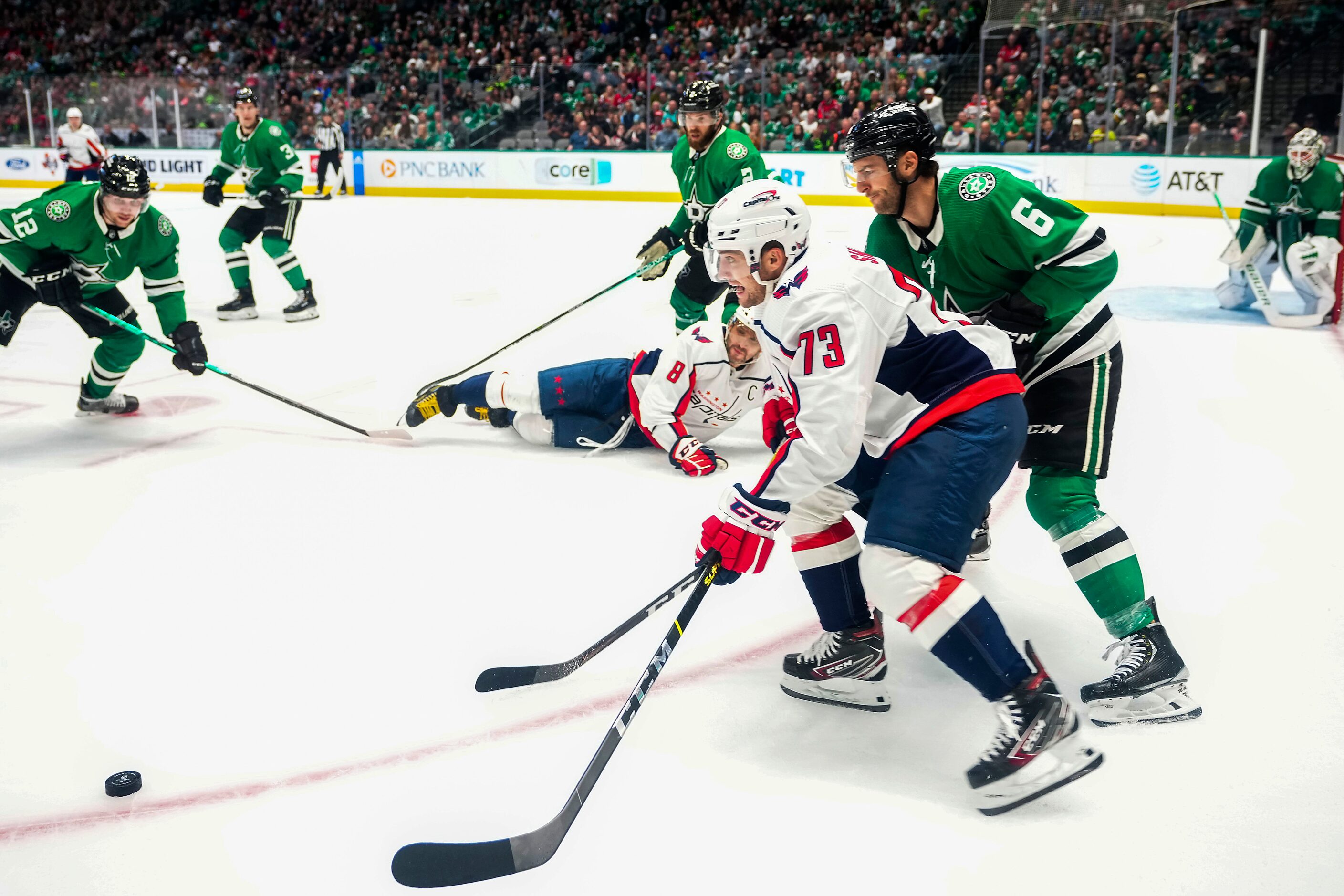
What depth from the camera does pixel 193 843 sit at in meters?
1.75

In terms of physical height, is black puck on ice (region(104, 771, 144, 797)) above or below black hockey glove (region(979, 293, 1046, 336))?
below

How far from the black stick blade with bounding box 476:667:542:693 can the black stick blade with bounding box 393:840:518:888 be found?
0.58 metres

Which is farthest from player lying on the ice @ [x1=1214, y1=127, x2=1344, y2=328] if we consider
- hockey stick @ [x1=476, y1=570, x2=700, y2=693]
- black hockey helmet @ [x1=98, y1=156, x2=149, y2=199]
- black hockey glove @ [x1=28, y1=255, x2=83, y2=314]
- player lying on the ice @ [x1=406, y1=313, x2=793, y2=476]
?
black hockey glove @ [x1=28, y1=255, x2=83, y2=314]

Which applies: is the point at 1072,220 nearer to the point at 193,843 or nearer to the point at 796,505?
the point at 796,505

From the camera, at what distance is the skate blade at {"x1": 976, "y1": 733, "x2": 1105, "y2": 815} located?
1.75 metres

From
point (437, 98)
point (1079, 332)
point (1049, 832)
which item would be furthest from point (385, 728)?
point (437, 98)

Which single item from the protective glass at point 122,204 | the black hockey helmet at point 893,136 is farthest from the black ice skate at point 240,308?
the black hockey helmet at point 893,136

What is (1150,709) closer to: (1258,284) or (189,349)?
(189,349)

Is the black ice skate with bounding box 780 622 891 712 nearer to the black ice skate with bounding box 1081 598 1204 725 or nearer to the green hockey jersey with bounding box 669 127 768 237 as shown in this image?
the black ice skate with bounding box 1081 598 1204 725

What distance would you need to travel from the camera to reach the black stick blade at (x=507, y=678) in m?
2.21

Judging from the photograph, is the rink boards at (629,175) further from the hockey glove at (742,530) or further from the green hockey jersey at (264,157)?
the hockey glove at (742,530)

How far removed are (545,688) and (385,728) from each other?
33cm

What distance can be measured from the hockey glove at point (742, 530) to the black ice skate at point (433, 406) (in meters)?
2.28

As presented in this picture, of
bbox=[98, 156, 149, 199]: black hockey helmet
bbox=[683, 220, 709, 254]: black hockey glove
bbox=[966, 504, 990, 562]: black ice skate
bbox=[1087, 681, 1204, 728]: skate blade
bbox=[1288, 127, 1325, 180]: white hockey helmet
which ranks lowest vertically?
bbox=[1087, 681, 1204, 728]: skate blade
